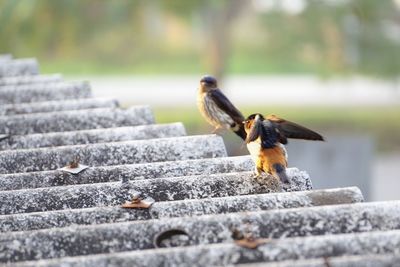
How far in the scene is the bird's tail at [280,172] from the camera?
135 inches

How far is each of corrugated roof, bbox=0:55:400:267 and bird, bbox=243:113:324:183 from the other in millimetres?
87

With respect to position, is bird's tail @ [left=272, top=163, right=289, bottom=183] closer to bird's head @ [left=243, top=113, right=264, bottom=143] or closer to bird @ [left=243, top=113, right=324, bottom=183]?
bird @ [left=243, top=113, right=324, bottom=183]

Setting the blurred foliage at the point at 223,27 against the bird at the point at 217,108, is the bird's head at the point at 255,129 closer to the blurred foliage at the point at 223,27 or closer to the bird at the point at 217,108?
the bird at the point at 217,108

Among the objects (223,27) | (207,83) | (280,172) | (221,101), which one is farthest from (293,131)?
(223,27)

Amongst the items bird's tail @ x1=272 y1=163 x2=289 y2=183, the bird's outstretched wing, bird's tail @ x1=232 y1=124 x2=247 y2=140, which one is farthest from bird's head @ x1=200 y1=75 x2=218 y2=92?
bird's tail @ x1=272 y1=163 x2=289 y2=183

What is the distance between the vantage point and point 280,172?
3.46 metres

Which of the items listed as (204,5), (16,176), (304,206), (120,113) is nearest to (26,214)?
(16,176)

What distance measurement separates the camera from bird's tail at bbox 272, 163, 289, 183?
3.42 meters

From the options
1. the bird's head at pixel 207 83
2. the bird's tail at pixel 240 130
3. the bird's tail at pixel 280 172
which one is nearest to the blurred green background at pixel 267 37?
the bird's head at pixel 207 83

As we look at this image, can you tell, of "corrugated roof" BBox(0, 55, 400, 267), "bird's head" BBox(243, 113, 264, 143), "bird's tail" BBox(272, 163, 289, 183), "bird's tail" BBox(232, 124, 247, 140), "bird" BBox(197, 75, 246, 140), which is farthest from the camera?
"bird" BBox(197, 75, 246, 140)

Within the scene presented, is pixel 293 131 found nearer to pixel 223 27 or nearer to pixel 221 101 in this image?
pixel 221 101

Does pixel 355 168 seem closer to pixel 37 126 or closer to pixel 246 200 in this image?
pixel 37 126

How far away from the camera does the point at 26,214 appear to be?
9.61 feet

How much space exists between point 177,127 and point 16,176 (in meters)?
1.16
